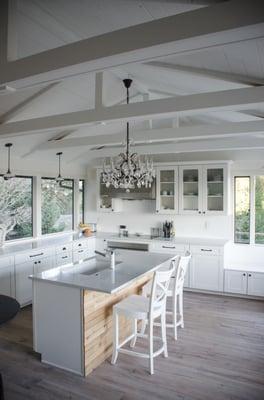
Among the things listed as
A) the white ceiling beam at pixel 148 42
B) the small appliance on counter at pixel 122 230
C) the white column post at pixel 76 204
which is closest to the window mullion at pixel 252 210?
the small appliance on counter at pixel 122 230

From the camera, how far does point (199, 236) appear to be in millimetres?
5926

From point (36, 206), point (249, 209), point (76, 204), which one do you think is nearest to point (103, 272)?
point (36, 206)

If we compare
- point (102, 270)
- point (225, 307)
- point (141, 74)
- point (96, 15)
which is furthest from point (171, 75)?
point (225, 307)

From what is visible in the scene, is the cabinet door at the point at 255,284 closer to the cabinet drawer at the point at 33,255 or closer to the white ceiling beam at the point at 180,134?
the white ceiling beam at the point at 180,134

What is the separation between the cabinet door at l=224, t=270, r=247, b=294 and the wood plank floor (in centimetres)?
104

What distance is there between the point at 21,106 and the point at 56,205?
8.89ft

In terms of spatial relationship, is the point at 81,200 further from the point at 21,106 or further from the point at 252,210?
the point at 252,210

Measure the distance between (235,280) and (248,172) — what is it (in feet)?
6.28

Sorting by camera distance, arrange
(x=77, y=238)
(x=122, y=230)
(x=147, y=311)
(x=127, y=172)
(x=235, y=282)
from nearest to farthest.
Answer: (x=147, y=311) → (x=127, y=172) → (x=235, y=282) → (x=77, y=238) → (x=122, y=230)

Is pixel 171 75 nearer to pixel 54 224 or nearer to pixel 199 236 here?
pixel 199 236

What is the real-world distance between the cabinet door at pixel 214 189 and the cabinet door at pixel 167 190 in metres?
0.54

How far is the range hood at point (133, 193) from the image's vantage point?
19.7 ft

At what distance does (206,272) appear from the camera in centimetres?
527

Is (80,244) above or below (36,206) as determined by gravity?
below
